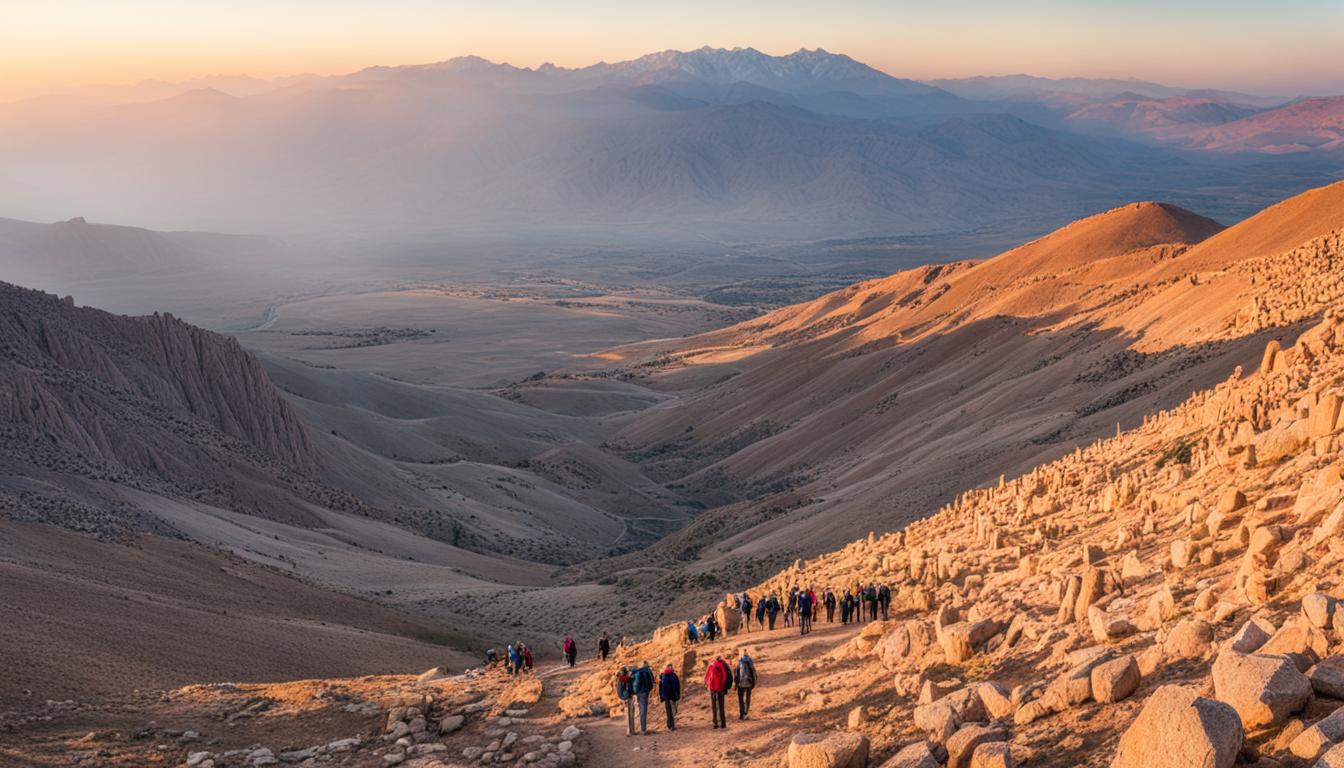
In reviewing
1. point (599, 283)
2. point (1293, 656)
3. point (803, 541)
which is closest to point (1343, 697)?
point (1293, 656)

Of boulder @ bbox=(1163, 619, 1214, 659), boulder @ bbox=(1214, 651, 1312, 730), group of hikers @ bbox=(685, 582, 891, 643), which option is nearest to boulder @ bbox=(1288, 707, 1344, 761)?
boulder @ bbox=(1214, 651, 1312, 730)

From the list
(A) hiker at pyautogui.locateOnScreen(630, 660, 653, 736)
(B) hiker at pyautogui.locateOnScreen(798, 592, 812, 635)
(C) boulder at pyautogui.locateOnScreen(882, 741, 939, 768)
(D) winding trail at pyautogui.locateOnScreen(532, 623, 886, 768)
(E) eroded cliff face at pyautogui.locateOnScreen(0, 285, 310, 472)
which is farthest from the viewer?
(E) eroded cliff face at pyautogui.locateOnScreen(0, 285, 310, 472)

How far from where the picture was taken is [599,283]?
167 meters

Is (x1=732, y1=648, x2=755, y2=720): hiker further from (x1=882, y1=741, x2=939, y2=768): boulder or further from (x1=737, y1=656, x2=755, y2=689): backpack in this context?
(x1=882, y1=741, x2=939, y2=768): boulder

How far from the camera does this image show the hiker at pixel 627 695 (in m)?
12.8

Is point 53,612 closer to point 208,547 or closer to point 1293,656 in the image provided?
point 208,547

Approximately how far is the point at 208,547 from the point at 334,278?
155287 millimetres

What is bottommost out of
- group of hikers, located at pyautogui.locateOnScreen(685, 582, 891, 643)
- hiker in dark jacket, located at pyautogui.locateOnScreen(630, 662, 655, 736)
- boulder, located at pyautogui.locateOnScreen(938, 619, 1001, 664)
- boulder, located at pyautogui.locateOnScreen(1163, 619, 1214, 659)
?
group of hikers, located at pyautogui.locateOnScreen(685, 582, 891, 643)

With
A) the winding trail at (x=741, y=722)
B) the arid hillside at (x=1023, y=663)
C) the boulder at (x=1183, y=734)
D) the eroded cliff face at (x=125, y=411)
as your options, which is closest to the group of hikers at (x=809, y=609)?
the arid hillside at (x=1023, y=663)

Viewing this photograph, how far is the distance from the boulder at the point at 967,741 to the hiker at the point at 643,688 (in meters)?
4.20

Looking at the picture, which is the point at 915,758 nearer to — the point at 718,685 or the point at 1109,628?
A: the point at 1109,628

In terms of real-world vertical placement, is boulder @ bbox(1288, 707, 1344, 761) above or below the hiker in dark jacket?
above

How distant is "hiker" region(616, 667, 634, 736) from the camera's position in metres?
12.8

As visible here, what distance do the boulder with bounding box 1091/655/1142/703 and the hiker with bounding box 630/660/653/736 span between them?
16.3 ft
